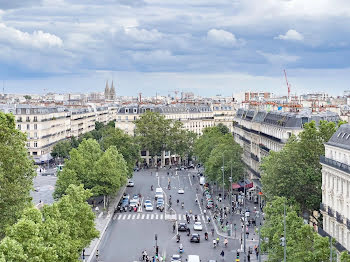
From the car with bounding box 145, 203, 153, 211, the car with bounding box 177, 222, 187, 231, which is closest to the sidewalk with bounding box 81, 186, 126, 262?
the car with bounding box 145, 203, 153, 211

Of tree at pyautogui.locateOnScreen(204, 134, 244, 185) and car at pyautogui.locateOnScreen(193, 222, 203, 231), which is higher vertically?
tree at pyautogui.locateOnScreen(204, 134, 244, 185)

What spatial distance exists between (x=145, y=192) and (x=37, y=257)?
73.9 metres

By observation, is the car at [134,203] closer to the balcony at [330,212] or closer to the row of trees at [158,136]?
the balcony at [330,212]

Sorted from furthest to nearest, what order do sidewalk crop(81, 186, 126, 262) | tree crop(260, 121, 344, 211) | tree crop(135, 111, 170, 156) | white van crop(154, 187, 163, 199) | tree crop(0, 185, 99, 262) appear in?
tree crop(135, 111, 170, 156)
white van crop(154, 187, 163, 199)
tree crop(260, 121, 344, 211)
sidewalk crop(81, 186, 126, 262)
tree crop(0, 185, 99, 262)

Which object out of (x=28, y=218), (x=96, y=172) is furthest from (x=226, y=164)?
(x=28, y=218)

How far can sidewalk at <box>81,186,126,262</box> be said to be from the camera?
64.2m

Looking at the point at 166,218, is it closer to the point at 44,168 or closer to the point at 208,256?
the point at 208,256

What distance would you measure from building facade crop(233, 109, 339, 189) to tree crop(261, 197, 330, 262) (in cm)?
3095

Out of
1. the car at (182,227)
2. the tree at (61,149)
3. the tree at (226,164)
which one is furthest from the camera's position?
the tree at (61,149)

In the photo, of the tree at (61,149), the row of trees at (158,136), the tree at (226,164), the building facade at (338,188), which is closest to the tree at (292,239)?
the building facade at (338,188)

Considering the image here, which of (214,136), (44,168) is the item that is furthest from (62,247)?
(44,168)

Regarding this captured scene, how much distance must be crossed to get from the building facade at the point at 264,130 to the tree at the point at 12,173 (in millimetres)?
43471

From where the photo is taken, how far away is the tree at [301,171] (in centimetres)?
6488

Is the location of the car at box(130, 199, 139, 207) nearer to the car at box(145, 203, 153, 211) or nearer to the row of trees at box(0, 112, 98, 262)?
the car at box(145, 203, 153, 211)
